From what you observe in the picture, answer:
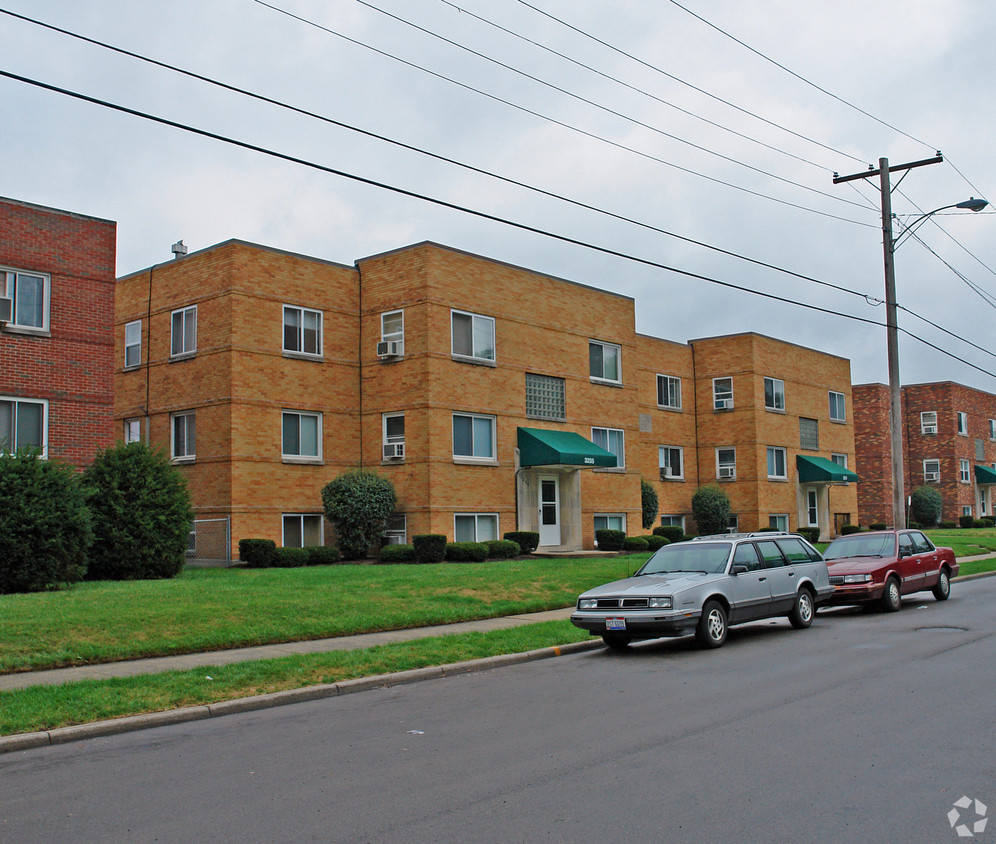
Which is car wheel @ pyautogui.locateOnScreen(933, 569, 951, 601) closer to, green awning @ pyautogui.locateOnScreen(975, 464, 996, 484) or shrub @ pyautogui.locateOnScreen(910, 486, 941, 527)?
shrub @ pyautogui.locateOnScreen(910, 486, 941, 527)

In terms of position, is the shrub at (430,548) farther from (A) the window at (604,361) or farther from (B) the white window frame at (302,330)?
(A) the window at (604,361)

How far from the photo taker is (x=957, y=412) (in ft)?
204

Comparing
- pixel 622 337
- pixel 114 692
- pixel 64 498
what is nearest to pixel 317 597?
pixel 64 498

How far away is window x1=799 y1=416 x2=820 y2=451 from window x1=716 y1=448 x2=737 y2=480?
14.5 ft

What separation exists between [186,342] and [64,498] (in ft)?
35.0

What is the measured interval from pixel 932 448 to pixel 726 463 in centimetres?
2643

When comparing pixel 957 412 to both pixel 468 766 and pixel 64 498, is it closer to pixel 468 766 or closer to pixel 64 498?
pixel 64 498

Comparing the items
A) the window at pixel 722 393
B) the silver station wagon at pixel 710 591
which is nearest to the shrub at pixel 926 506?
the window at pixel 722 393

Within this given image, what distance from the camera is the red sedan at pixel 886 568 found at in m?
16.8

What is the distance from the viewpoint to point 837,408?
157 ft

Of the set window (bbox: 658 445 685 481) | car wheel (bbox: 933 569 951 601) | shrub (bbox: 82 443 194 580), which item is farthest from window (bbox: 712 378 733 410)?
shrub (bbox: 82 443 194 580)

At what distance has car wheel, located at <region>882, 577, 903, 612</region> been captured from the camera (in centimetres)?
1702

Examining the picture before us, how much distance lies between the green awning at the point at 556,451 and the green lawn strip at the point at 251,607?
718cm

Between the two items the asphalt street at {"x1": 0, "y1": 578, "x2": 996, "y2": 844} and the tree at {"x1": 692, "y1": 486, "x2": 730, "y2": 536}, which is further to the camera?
the tree at {"x1": 692, "y1": 486, "x2": 730, "y2": 536}
